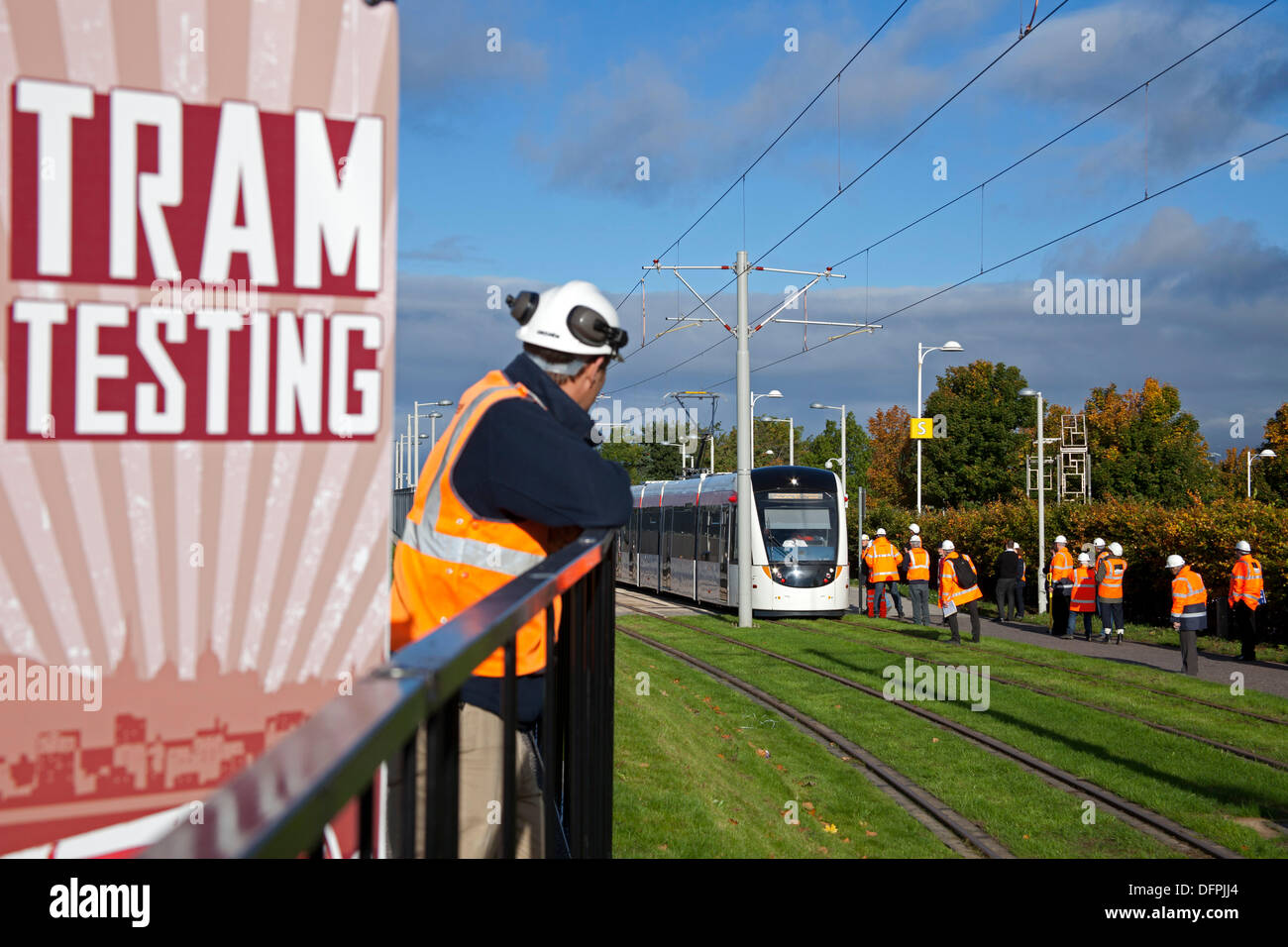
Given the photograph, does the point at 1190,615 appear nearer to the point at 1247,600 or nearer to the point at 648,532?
the point at 1247,600

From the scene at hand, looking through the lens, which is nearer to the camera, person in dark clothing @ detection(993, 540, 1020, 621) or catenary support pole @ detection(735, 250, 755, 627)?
catenary support pole @ detection(735, 250, 755, 627)

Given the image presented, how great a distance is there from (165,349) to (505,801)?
1.09 metres

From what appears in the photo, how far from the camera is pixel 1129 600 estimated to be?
2692 centimetres

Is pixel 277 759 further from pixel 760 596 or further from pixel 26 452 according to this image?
pixel 760 596

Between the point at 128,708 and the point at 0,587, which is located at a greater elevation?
the point at 0,587

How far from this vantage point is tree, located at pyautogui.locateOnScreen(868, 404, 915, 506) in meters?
65.0

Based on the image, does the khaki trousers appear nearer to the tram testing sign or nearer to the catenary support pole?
the tram testing sign

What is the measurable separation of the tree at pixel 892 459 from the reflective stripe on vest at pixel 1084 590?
115 feet

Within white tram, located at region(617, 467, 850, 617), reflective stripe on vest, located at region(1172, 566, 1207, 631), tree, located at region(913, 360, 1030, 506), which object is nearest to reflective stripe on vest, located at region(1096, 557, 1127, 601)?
reflective stripe on vest, located at region(1172, 566, 1207, 631)

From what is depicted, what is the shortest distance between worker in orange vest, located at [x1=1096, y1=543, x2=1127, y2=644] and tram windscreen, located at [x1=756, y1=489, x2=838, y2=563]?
5.47 meters

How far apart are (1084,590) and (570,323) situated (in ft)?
69.6

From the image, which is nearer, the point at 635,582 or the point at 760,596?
the point at 760,596

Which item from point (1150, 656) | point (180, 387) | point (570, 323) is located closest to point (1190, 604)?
point (1150, 656)
